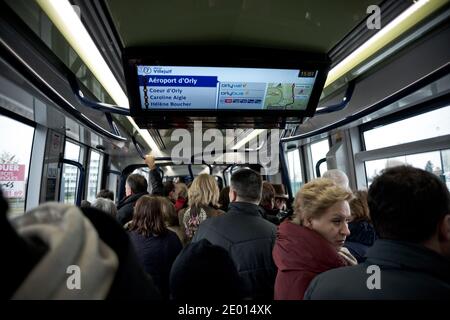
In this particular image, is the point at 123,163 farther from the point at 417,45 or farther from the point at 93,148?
the point at 417,45

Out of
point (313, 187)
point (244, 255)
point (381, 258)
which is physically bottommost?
point (244, 255)

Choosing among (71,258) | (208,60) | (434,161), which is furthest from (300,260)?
(434,161)

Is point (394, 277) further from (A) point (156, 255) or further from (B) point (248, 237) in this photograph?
(A) point (156, 255)

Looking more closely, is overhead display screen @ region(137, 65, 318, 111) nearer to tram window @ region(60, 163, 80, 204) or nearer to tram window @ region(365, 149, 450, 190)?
tram window @ region(365, 149, 450, 190)

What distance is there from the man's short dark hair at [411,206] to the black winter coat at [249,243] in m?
0.82

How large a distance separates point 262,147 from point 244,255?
3.54 m

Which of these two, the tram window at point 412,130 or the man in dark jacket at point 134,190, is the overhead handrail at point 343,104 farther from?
the man in dark jacket at point 134,190

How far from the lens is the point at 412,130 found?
11.1 feet

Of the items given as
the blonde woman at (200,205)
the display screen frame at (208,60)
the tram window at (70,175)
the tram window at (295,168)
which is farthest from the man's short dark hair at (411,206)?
the tram window at (295,168)

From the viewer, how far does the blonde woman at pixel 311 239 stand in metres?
Result: 1.23

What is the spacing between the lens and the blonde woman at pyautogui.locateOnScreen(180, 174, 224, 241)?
2.69m

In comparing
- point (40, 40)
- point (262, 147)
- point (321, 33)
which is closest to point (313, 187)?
point (321, 33)

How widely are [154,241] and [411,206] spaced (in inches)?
66.3

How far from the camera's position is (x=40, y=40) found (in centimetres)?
172
